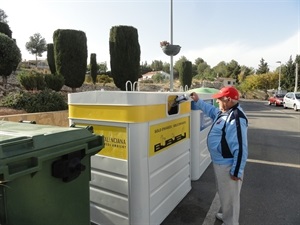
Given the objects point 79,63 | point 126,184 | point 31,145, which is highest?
point 79,63

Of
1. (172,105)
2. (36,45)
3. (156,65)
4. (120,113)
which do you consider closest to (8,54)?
(172,105)

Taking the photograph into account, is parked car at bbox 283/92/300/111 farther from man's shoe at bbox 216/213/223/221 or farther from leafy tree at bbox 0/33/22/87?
man's shoe at bbox 216/213/223/221

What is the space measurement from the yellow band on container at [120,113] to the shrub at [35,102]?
6.08 metres

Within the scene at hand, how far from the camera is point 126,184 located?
9.56ft

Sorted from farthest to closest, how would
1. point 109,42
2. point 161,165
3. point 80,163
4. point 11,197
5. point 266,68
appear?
point 266,68, point 109,42, point 161,165, point 80,163, point 11,197

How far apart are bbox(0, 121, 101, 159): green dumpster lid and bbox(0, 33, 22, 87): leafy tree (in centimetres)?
976

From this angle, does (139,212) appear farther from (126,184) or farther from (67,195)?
(67,195)

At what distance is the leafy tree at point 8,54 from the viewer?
1063cm

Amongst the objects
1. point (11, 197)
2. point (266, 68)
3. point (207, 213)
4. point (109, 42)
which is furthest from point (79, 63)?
point (266, 68)

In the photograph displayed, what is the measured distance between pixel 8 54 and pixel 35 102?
3.56 m

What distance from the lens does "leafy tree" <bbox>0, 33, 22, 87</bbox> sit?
419 inches

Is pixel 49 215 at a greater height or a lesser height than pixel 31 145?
lesser

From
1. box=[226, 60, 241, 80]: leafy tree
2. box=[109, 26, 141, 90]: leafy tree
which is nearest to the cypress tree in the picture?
box=[109, 26, 141, 90]: leafy tree

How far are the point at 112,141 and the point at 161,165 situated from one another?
2.37 feet
